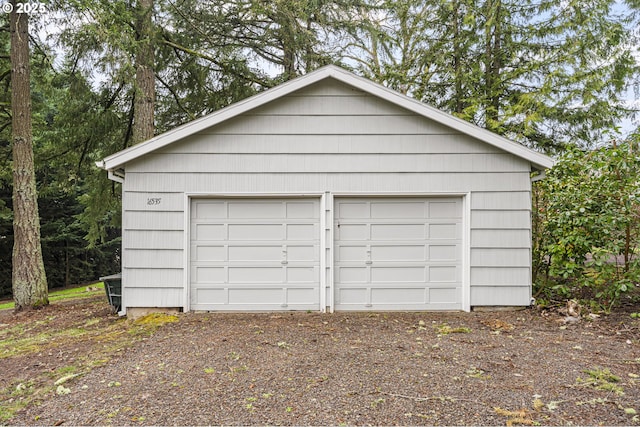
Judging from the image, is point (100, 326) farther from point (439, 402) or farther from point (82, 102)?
point (82, 102)

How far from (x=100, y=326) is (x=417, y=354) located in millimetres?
4840

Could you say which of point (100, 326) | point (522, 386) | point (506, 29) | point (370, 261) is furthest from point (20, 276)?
point (506, 29)

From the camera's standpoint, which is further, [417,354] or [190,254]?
[190,254]

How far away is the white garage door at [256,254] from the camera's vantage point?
21.2 ft

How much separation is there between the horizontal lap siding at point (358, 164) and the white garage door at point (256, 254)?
1.07ft

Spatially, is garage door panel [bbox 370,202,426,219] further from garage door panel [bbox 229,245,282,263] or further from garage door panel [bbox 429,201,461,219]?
garage door panel [bbox 229,245,282,263]

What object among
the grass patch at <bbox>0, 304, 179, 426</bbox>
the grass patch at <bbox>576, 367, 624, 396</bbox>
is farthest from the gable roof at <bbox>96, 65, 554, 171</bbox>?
the grass patch at <bbox>576, 367, 624, 396</bbox>

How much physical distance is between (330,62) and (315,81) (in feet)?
15.8

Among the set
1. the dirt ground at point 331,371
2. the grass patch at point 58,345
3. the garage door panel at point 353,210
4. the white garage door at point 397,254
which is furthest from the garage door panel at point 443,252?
the grass patch at point 58,345

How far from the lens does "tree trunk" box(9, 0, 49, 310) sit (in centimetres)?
774

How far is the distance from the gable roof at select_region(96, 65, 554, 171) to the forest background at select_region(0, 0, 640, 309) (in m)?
1.49

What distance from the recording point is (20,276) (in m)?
7.73

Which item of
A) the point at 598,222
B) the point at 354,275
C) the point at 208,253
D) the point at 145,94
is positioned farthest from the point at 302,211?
the point at 145,94

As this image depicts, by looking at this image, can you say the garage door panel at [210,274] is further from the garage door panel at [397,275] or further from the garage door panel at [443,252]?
the garage door panel at [443,252]
